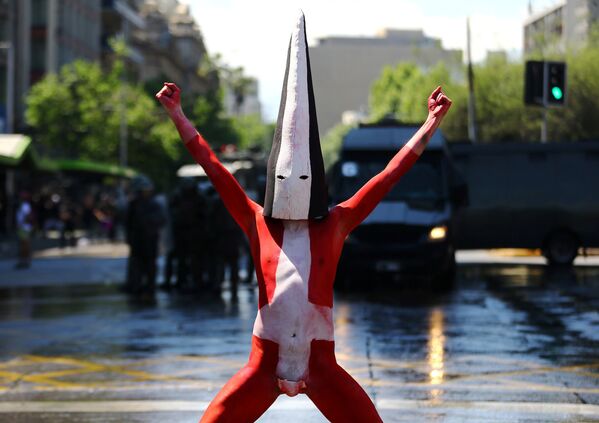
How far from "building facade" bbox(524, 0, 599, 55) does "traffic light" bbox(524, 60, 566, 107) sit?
73.5 ft

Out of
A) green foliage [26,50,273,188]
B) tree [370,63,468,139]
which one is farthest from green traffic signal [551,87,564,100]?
green foliage [26,50,273,188]

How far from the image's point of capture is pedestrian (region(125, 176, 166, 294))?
20656 mm

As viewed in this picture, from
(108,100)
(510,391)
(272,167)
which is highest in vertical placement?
(108,100)

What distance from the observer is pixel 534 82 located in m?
28.9

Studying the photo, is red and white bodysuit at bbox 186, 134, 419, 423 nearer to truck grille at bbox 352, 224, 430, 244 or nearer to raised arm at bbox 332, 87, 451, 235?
raised arm at bbox 332, 87, 451, 235

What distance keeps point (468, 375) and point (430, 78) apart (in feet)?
201

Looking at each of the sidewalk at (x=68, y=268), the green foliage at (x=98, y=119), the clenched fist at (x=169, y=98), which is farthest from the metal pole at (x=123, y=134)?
the clenched fist at (x=169, y=98)

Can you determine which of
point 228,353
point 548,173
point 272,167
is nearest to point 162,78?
point 548,173

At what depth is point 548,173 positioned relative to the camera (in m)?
28.5

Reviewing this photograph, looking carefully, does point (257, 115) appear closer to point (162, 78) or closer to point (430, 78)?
point (162, 78)

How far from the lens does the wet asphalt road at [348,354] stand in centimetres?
930

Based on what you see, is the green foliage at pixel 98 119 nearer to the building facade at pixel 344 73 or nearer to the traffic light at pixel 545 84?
the traffic light at pixel 545 84

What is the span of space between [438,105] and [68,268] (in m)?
24.6

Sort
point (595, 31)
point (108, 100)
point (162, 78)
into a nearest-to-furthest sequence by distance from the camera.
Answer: point (595, 31), point (108, 100), point (162, 78)
